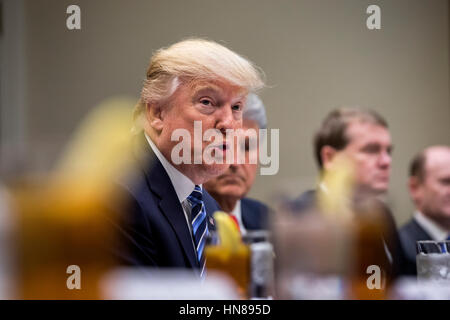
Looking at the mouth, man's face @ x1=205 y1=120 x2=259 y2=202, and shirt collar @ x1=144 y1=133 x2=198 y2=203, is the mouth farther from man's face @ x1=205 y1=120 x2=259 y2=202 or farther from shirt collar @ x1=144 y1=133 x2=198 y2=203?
shirt collar @ x1=144 y1=133 x2=198 y2=203

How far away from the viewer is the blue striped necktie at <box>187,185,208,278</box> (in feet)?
6.56

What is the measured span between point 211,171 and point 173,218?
19cm

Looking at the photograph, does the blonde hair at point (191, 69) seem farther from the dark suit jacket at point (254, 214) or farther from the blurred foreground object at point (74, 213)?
the dark suit jacket at point (254, 214)

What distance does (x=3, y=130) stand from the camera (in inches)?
83.2

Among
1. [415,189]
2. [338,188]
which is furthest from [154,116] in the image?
[415,189]

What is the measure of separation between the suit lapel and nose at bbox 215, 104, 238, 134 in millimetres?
198

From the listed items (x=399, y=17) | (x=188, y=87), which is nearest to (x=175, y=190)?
(x=188, y=87)

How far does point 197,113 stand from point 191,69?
0.41 ft

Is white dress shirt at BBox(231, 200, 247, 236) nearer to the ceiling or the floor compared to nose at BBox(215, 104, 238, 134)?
nearer to the floor

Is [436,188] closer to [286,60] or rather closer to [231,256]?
[286,60]

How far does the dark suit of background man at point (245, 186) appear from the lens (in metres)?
2.16

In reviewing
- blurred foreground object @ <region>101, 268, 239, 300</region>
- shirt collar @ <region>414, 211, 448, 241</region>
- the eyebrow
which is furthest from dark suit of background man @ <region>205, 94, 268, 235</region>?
shirt collar @ <region>414, 211, 448, 241</region>

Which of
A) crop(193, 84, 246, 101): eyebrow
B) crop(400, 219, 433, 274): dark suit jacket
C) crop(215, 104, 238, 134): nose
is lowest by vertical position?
crop(400, 219, 433, 274): dark suit jacket
